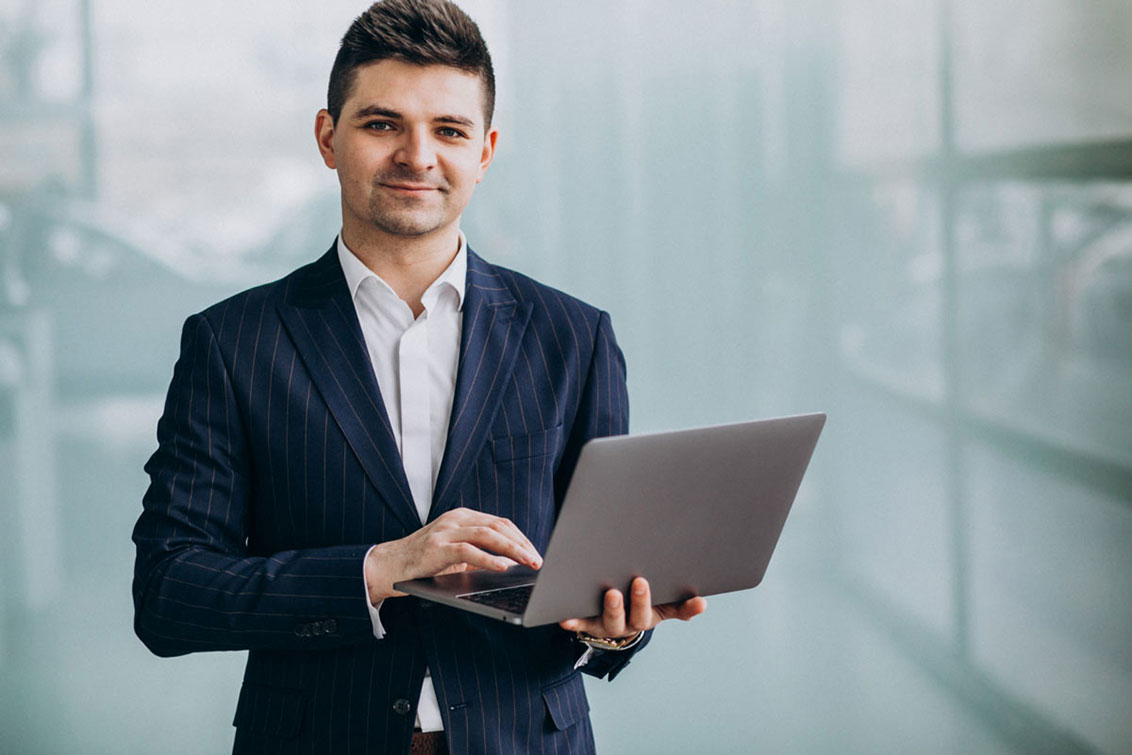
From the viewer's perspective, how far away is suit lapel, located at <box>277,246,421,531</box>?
1.43 meters

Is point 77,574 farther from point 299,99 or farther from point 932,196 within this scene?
point 932,196

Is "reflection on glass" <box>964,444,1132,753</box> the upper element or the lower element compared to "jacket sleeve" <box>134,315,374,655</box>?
lower

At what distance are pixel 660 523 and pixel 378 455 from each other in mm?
385

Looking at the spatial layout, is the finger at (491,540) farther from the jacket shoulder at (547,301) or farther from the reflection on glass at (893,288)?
the reflection on glass at (893,288)

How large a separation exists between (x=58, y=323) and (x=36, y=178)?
364 mm

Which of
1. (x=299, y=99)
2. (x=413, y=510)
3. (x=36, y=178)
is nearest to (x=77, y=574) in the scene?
(x=36, y=178)

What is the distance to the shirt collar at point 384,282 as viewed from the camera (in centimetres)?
153

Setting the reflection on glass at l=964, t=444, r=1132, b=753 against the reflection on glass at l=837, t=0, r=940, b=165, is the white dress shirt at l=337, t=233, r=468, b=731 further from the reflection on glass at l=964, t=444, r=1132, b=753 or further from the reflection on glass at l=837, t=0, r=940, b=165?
the reflection on glass at l=964, t=444, r=1132, b=753

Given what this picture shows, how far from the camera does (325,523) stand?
1.44m

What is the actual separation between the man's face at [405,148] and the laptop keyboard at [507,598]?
1.56 ft

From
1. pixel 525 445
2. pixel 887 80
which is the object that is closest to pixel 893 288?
pixel 887 80

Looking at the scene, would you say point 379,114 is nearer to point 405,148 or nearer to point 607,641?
point 405,148

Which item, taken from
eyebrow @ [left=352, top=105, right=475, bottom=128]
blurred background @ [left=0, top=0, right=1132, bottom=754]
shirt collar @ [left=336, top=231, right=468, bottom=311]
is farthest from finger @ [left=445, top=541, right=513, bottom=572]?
blurred background @ [left=0, top=0, right=1132, bottom=754]

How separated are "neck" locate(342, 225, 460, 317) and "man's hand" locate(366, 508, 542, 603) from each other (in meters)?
0.36
